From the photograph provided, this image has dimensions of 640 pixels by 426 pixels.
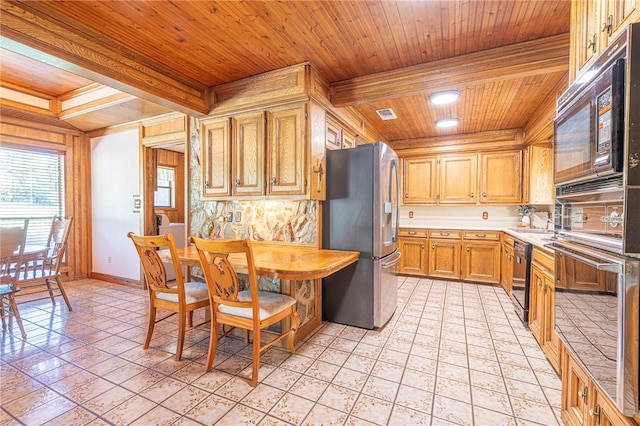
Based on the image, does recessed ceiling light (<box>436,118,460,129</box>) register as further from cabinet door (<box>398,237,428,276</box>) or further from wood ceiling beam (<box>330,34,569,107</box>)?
cabinet door (<box>398,237,428,276</box>)

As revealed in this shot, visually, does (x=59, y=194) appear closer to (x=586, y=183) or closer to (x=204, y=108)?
(x=204, y=108)

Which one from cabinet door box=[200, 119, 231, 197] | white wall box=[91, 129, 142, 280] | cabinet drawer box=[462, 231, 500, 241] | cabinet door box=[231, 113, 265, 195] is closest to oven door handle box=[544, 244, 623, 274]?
cabinet door box=[231, 113, 265, 195]

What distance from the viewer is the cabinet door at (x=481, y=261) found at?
4.53m

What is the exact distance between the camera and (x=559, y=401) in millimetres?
1814

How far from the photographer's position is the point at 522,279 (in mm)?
3004

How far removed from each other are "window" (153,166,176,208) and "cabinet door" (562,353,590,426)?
20.9 feet

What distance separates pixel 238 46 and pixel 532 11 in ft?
7.20

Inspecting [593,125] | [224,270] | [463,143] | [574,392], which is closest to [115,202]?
[224,270]

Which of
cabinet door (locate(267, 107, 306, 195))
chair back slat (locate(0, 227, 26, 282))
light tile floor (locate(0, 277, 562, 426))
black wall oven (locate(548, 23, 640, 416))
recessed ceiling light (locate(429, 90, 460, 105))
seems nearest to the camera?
→ black wall oven (locate(548, 23, 640, 416))

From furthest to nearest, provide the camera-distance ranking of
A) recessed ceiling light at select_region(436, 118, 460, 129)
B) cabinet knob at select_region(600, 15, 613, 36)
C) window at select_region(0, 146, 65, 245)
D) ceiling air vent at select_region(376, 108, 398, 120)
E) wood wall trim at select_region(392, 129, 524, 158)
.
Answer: wood wall trim at select_region(392, 129, 524, 158)
recessed ceiling light at select_region(436, 118, 460, 129)
window at select_region(0, 146, 65, 245)
ceiling air vent at select_region(376, 108, 398, 120)
cabinet knob at select_region(600, 15, 613, 36)

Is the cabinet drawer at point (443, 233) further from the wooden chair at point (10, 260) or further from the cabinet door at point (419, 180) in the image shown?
the wooden chair at point (10, 260)

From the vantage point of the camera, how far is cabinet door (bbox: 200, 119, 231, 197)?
3.14m

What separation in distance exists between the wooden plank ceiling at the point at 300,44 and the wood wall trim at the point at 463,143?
5.08 feet

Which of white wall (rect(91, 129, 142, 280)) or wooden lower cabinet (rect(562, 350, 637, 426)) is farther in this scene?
white wall (rect(91, 129, 142, 280))
